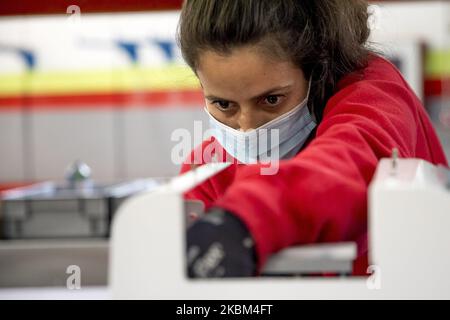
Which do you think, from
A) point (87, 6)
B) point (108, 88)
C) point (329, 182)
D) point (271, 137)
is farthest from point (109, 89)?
point (329, 182)

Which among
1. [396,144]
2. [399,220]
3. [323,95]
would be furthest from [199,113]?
[399,220]

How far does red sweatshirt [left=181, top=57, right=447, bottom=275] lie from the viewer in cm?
50

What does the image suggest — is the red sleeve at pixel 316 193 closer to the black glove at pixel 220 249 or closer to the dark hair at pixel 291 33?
the black glove at pixel 220 249

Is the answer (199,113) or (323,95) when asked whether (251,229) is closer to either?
(323,95)

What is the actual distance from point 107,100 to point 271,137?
2.99 meters

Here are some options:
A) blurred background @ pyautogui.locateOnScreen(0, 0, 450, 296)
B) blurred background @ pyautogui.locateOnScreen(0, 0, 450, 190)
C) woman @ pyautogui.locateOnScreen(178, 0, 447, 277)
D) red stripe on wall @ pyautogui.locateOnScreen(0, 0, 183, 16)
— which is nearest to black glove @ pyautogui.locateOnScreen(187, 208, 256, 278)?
woman @ pyautogui.locateOnScreen(178, 0, 447, 277)

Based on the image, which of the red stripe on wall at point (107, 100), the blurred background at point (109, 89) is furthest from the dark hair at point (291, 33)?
the red stripe on wall at point (107, 100)

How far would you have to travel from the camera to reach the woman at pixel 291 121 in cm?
49

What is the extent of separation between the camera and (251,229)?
0.48 m

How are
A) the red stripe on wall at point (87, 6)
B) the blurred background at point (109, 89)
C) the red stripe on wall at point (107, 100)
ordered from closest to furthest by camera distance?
the red stripe on wall at point (87, 6) < the blurred background at point (109, 89) < the red stripe on wall at point (107, 100)

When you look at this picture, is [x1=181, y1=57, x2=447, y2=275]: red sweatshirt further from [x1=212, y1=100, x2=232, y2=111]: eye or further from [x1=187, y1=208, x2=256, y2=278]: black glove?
[x1=212, y1=100, x2=232, y2=111]: eye

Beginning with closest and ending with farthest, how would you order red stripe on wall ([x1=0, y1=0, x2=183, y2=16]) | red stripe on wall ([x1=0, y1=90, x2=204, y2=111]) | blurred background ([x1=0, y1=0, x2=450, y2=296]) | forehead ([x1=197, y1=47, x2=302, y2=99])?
1. forehead ([x1=197, y1=47, x2=302, y2=99])
2. red stripe on wall ([x1=0, y1=0, x2=183, y2=16])
3. blurred background ([x1=0, y1=0, x2=450, y2=296])
4. red stripe on wall ([x1=0, y1=90, x2=204, y2=111])

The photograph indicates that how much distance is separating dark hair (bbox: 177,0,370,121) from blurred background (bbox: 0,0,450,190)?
102 inches
